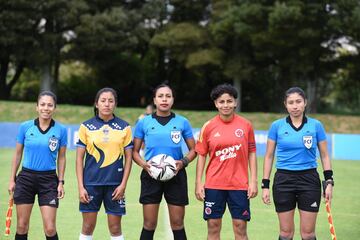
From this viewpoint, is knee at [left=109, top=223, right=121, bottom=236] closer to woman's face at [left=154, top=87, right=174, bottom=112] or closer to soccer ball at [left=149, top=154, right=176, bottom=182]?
soccer ball at [left=149, top=154, right=176, bottom=182]

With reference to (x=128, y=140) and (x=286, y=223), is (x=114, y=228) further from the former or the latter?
(x=286, y=223)

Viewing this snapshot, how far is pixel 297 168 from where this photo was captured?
5.46m

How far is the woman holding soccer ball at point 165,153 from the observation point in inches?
220

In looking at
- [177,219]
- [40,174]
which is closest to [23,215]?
[40,174]

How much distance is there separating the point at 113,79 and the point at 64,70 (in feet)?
28.6

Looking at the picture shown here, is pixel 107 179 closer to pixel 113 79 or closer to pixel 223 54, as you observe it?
pixel 223 54

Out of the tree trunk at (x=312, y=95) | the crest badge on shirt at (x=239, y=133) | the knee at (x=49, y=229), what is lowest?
the knee at (x=49, y=229)

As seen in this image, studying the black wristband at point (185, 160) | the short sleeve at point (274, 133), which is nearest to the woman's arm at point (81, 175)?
the black wristband at point (185, 160)

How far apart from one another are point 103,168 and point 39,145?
0.68m

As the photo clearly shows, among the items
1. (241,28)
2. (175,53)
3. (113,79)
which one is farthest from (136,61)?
(241,28)

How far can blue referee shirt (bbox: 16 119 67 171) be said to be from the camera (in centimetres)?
552

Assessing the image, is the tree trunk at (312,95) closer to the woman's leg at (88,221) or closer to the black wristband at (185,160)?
the black wristband at (185,160)

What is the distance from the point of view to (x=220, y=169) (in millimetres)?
5438

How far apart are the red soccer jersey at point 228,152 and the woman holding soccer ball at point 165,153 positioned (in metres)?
0.28
